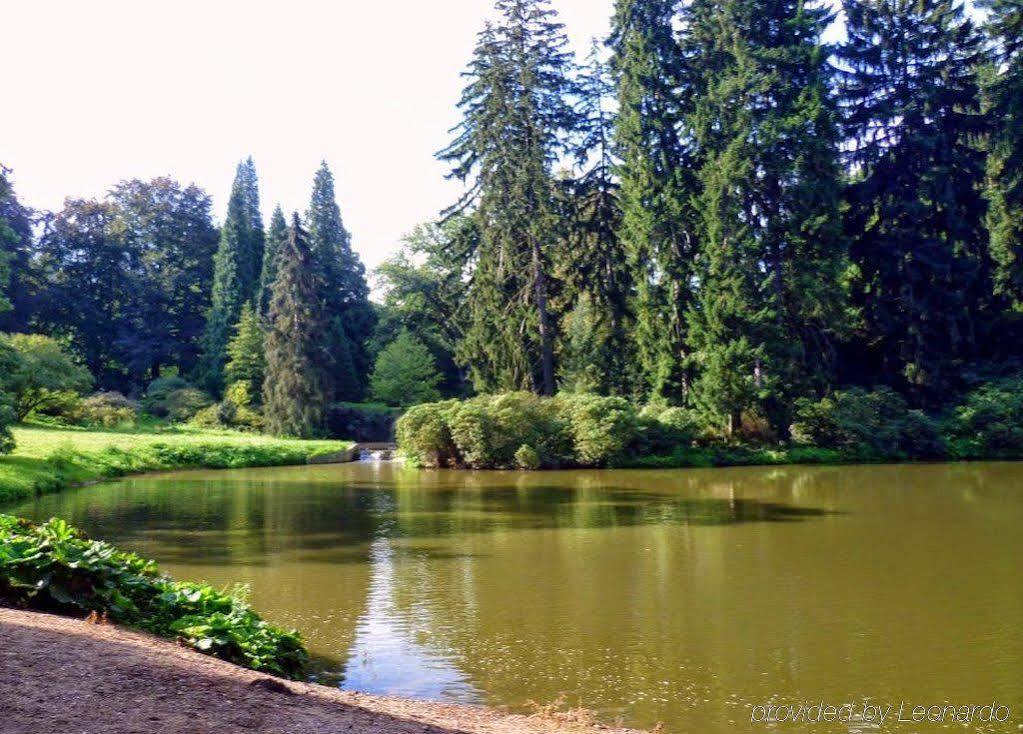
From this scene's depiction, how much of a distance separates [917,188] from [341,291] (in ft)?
122

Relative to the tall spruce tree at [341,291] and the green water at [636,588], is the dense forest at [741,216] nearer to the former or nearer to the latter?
the tall spruce tree at [341,291]

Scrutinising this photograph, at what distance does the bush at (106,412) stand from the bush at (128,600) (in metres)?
34.1

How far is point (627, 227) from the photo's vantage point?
3594 centimetres

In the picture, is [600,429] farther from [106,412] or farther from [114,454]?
[106,412]

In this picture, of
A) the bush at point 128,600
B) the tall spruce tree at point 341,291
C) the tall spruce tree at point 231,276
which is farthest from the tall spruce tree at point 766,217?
the tall spruce tree at point 231,276

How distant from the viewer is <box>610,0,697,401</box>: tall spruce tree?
3447 centimetres

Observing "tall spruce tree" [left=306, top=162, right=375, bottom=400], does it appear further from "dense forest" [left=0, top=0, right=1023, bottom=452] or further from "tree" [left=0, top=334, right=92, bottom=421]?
"tree" [left=0, top=334, right=92, bottom=421]

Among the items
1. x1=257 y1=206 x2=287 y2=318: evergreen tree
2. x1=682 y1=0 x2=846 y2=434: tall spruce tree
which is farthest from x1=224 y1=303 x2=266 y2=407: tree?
x1=682 y1=0 x2=846 y2=434: tall spruce tree

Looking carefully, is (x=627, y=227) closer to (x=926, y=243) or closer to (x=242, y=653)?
(x=926, y=243)

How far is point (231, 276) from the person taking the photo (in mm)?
53625

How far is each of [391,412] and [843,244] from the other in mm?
25057

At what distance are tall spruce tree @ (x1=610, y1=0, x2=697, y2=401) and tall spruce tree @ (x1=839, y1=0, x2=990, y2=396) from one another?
8.65 meters

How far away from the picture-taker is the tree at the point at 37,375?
2328 centimetres

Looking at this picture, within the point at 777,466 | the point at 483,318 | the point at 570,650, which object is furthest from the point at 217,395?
the point at 570,650
